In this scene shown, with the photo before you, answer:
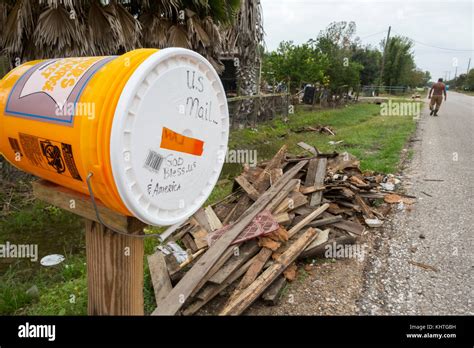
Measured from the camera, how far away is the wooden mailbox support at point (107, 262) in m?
1.75

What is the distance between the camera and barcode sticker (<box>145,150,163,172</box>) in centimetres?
144

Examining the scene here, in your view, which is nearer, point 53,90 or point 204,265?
point 53,90

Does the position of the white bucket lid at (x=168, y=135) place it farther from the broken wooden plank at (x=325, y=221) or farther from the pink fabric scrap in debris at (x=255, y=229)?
the broken wooden plank at (x=325, y=221)

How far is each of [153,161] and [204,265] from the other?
2.09m

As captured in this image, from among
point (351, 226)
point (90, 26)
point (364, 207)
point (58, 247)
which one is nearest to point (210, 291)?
point (351, 226)

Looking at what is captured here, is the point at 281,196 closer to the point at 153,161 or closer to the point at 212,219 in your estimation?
the point at 212,219

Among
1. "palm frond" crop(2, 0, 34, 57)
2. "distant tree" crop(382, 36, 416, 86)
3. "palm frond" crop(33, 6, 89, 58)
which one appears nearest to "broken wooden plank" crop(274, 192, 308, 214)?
"palm frond" crop(33, 6, 89, 58)

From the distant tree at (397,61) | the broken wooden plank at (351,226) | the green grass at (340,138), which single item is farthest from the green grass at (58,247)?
the distant tree at (397,61)

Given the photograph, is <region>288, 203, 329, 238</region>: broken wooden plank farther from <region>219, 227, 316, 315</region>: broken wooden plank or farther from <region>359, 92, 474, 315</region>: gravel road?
<region>359, 92, 474, 315</region>: gravel road

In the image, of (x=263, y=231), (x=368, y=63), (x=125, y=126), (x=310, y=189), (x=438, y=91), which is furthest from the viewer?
(x=368, y=63)

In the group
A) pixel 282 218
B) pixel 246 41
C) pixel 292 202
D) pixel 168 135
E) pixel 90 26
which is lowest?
pixel 282 218

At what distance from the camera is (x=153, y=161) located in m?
1.46

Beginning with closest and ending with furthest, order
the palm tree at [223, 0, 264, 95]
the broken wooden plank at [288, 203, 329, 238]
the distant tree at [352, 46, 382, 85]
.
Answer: the broken wooden plank at [288, 203, 329, 238], the palm tree at [223, 0, 264, 95], the distant tree at [352, 46, 382, 85]
